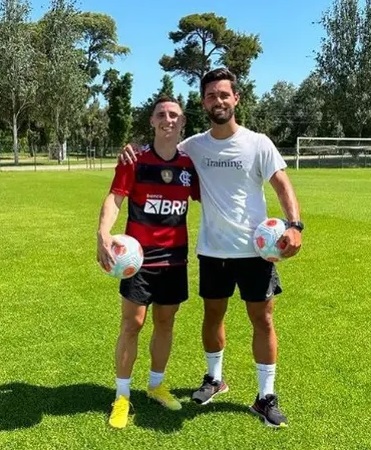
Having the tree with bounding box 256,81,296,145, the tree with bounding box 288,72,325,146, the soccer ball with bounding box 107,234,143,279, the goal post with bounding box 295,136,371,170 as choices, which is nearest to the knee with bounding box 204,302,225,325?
the soccer ball with bounding box 107,234,143,279

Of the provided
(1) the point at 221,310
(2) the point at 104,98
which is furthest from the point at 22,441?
(2) the point at 104,98

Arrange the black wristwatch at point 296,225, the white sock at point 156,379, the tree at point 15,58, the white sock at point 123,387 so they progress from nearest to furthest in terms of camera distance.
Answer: the black wristwatch at point 296,225 < the white sock at point 123,387 < the white sock at point 156,379 < the tree at point 15,58

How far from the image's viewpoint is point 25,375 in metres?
4.51

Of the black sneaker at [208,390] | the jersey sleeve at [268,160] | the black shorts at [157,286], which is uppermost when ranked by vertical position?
the jersey sleeve at [268,160]

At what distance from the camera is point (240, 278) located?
3770 millimetres

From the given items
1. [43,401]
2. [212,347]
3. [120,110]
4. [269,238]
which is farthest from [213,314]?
[120,110]

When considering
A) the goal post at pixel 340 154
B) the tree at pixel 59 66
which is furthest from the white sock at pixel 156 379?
the tree at pixel 59 66

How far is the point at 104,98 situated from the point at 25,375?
68978 millimetres

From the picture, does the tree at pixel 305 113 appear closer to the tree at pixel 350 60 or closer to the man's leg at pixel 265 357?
the tree at pixel 350 60

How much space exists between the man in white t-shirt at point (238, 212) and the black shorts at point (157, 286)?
0.17m

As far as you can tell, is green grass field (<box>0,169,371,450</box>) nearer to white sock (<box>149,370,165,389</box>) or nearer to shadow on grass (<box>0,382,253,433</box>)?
shadow on grass (<box>0,382,253,433</box>)

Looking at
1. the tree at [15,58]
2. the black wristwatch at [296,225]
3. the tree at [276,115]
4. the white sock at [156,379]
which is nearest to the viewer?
the black wristwatch at [296,225]

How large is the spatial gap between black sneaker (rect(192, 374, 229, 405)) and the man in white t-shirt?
33 cm

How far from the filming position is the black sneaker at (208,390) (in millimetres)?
4023
